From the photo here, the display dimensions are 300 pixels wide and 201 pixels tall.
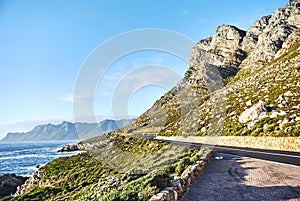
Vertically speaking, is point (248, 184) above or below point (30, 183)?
above

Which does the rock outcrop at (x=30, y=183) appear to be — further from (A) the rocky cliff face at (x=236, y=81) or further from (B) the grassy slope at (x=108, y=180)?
(A) the rocky cliff face at (x=236, y=81)

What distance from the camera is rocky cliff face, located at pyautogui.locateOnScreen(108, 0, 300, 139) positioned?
43.7m

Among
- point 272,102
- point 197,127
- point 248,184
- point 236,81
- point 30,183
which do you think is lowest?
point 30,183

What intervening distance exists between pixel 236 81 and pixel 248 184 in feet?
240

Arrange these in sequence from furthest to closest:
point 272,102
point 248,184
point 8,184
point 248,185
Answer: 1. point 272,102
2. point 8,184
3. point 248,184
4. point 248,185

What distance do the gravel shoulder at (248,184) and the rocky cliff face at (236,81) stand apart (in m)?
13.2

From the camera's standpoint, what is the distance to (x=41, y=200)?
22.8 metres

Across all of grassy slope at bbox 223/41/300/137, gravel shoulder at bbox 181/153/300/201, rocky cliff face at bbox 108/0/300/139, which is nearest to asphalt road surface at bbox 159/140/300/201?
gravel shoulder at bbox 181/153/300/201

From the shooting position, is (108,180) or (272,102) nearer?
(108,180)

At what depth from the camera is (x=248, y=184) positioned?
1027cm

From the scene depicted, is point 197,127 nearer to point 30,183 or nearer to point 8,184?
point 30,183

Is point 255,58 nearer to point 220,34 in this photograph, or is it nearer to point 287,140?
point 220,34

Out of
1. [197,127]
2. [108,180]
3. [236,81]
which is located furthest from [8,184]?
[236,81]

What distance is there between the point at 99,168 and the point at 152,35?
1469cm
